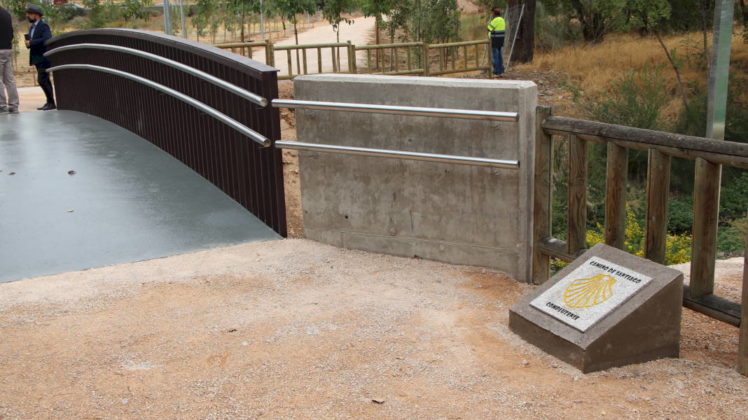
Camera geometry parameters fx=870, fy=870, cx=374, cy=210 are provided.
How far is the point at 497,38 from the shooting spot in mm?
25703

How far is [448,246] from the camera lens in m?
6.36

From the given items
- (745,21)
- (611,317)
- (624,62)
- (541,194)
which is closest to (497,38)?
(624,62)

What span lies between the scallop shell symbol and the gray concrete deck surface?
303 centimetres

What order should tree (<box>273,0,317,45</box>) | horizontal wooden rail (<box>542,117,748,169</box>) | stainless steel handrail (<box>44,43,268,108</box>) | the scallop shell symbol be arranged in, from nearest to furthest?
horizontal wooden rail (<box>542,117,748,169</box>), the scallop shell symbol, stainless steel handrail (<box>44,43,268,108</box>), tree (<box>273,0,317,45</box>)

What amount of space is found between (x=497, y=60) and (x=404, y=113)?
20715 millimetres

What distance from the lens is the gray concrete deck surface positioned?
6.73 metres

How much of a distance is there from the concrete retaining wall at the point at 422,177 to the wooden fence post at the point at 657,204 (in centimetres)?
98

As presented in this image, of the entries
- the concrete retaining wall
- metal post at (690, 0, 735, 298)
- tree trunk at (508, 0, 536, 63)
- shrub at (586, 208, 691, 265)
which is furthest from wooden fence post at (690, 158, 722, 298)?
tree trunk at (508, 0, 536, 63)

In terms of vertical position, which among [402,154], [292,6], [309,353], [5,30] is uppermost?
[292,6]

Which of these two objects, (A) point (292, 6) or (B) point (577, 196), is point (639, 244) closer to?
(B) point (577, 196)

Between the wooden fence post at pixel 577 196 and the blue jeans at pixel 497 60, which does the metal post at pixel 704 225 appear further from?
the blue jeans at pixel 497 60

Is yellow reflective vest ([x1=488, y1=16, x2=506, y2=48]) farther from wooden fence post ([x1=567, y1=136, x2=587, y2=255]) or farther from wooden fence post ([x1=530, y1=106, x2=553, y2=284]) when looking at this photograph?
wooden fence post ([x1=567, y1=136, x2=587, y2=255])

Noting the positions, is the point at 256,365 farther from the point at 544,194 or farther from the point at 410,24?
the point at 410,24

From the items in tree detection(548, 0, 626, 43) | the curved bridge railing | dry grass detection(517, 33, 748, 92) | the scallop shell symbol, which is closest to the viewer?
the scallop shell symbol
